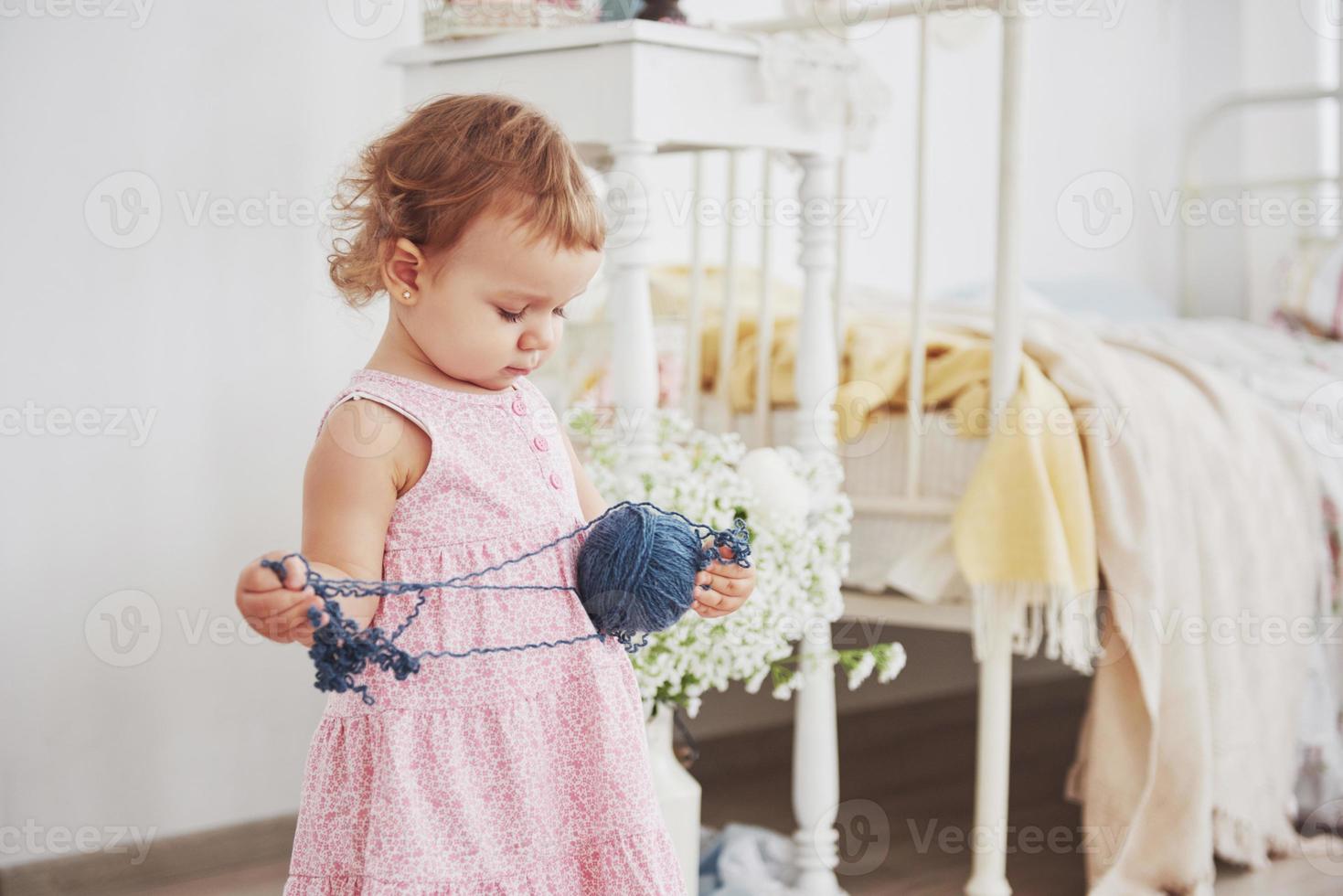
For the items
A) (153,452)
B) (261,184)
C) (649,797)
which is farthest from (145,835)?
(649,797)

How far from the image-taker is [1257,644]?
6.10 feet

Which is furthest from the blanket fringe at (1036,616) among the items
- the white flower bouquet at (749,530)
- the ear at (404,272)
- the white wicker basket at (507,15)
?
the ear at (404,272)

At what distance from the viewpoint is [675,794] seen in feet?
4.97

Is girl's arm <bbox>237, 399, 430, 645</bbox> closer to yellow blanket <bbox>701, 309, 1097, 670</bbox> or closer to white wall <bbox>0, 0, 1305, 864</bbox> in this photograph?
white wall <bbox>0, 0, 1305, 864</bbox>

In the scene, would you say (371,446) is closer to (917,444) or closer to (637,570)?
(637,570)

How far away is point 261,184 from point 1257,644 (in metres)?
1.41

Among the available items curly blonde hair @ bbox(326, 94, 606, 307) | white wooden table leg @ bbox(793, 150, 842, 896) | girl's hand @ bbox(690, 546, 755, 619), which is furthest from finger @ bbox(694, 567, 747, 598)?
white wooden table leg @ bbox(793, 150, 842, 896)

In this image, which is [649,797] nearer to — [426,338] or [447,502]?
[447,502]

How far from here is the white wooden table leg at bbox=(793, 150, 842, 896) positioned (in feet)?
5.28

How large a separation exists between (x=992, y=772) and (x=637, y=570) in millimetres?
872

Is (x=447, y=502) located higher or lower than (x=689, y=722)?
higher

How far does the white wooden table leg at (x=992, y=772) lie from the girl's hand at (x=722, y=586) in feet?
2.36

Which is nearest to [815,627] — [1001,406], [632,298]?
[1001,406]

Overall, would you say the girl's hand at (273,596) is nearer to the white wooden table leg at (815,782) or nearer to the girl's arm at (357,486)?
the girl's arm at (357,486)
